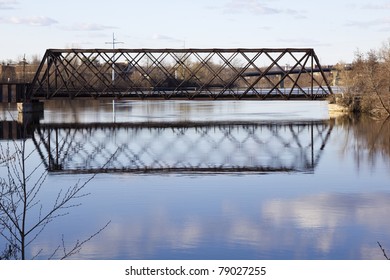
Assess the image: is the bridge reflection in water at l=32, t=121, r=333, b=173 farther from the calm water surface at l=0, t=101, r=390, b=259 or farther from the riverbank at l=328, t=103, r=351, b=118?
the riverbank at l=328, t=103, r=351, b=118

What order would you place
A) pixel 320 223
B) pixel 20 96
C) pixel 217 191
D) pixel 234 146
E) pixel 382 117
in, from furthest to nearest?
pixel 20 96 → pixel 382 117 → pixel 234 146 → pixel 217 191 → pixel 320 223

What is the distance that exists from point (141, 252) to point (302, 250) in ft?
12.3

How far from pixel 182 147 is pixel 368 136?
494 inches

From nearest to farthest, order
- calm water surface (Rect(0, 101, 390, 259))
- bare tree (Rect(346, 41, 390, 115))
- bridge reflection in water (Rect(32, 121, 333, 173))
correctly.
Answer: calm water surface (Rect(0, 101, 390, 259)), bridge reflection in water (Rect(32, 121, 333, 173)), bare tree (Rect(346, 41, 390, 115))

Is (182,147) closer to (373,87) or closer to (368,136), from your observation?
(368,136)

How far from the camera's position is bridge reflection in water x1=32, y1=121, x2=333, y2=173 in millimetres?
33719

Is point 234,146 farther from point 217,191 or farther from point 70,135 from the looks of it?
point 217,191

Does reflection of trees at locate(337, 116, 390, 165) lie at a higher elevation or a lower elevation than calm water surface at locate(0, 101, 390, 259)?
higher

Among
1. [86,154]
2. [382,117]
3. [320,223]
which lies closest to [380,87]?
[382,117]

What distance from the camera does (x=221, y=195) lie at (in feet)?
82.0

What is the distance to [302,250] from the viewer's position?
16828 millimetres

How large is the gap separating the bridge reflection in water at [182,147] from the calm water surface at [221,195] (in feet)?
0.33

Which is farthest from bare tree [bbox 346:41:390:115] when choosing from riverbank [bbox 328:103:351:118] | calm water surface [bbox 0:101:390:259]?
calm water surface [bbox 0:101:390:259]

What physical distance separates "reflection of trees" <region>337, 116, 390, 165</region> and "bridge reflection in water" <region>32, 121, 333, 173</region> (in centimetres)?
195
